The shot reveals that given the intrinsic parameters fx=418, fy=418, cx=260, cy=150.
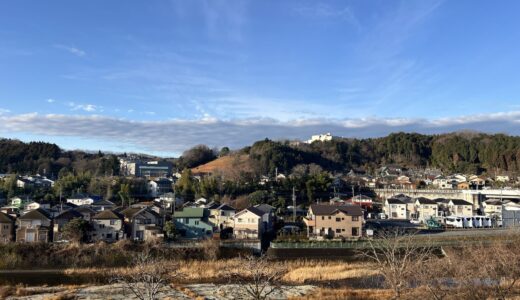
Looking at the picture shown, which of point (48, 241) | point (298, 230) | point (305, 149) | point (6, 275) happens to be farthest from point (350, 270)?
point (305, 149)

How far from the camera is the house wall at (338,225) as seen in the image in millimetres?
30297

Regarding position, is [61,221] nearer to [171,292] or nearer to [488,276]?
[171,292]

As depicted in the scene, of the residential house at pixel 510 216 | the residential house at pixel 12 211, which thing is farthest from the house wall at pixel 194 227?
the residential house at pixel 510 216

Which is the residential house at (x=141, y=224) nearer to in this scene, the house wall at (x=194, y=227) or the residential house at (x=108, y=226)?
the residential house at (x=108, y=226)

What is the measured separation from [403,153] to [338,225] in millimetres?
51844

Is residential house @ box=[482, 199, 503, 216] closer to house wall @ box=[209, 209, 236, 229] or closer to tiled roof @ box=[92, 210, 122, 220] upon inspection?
house wall @ box=[209, 209, 236, 229]

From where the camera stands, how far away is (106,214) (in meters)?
28.1

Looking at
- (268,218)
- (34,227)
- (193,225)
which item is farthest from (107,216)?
(268,218)

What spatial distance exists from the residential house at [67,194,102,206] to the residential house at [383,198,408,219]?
2788cm

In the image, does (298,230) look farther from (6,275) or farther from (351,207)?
(6,275)

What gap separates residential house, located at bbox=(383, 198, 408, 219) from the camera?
135 ft

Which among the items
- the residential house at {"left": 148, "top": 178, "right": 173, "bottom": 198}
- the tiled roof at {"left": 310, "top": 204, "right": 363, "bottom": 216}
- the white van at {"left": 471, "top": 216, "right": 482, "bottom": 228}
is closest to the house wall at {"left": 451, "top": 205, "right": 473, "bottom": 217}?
the white van at {"left": 471, "top": 216, "right": 482, "bottom": 228}

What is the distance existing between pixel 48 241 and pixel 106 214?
3.76 metres

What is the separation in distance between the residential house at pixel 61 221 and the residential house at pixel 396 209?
92.2ft
